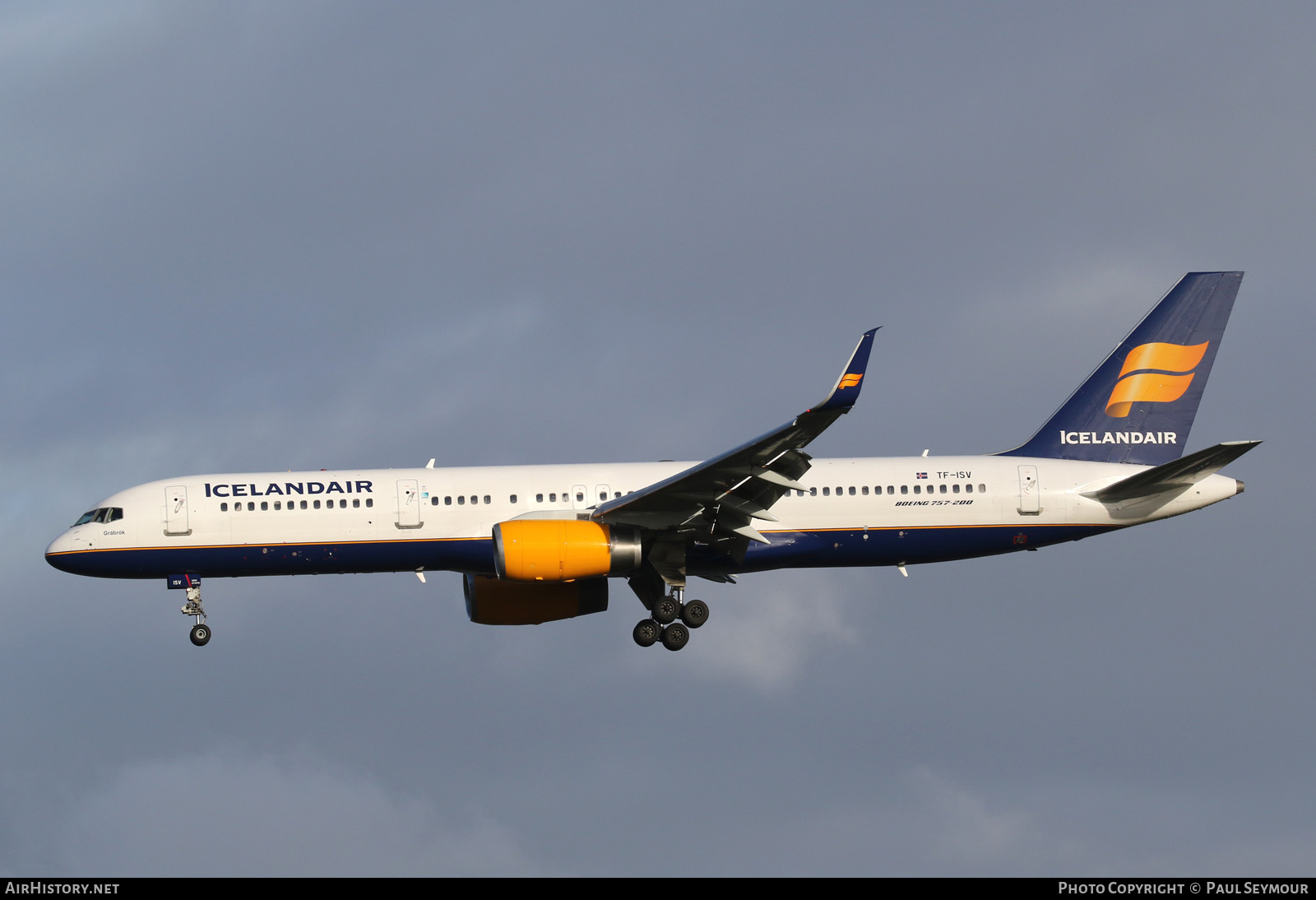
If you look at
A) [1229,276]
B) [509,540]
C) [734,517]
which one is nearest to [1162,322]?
[1229,276]

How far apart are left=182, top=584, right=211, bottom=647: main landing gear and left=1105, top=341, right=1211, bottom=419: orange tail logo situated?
2487cm

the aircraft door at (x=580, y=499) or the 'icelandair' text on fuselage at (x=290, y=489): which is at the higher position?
the 'icelandair' text on fuselage at (x=290, y=489)

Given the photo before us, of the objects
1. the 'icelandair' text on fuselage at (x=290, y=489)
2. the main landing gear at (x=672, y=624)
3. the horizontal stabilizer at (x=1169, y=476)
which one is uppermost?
the 'icelandair' text on fuselage at (x=290, y=489)

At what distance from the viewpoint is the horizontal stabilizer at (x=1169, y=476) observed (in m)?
35.7

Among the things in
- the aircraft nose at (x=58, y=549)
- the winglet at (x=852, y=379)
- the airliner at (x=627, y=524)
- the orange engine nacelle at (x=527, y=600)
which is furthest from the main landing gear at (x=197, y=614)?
the winglet at (x=852, y=379)

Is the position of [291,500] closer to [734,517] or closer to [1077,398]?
[734,517]

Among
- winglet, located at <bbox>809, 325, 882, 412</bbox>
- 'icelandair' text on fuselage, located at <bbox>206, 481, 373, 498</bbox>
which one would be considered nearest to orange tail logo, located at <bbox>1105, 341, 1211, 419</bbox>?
winglet, located at <bbox>809, 325, 882, 412</bbox>

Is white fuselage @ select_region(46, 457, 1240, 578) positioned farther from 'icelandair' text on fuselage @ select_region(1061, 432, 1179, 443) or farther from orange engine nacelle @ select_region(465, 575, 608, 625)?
orange engine nacelle @ select_region(465, 575, 608, 625)

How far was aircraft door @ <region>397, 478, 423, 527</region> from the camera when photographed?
123 ft

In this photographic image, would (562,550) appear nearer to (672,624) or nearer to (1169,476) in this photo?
(672,624)

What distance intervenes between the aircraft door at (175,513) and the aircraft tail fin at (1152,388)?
21551 mm

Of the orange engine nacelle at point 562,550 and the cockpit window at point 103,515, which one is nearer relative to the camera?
the orange engine nacelle at point 562,550

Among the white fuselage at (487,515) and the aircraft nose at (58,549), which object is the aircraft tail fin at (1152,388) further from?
the aircraft nose at (58,549)

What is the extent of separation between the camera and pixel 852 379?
95.1 feet
